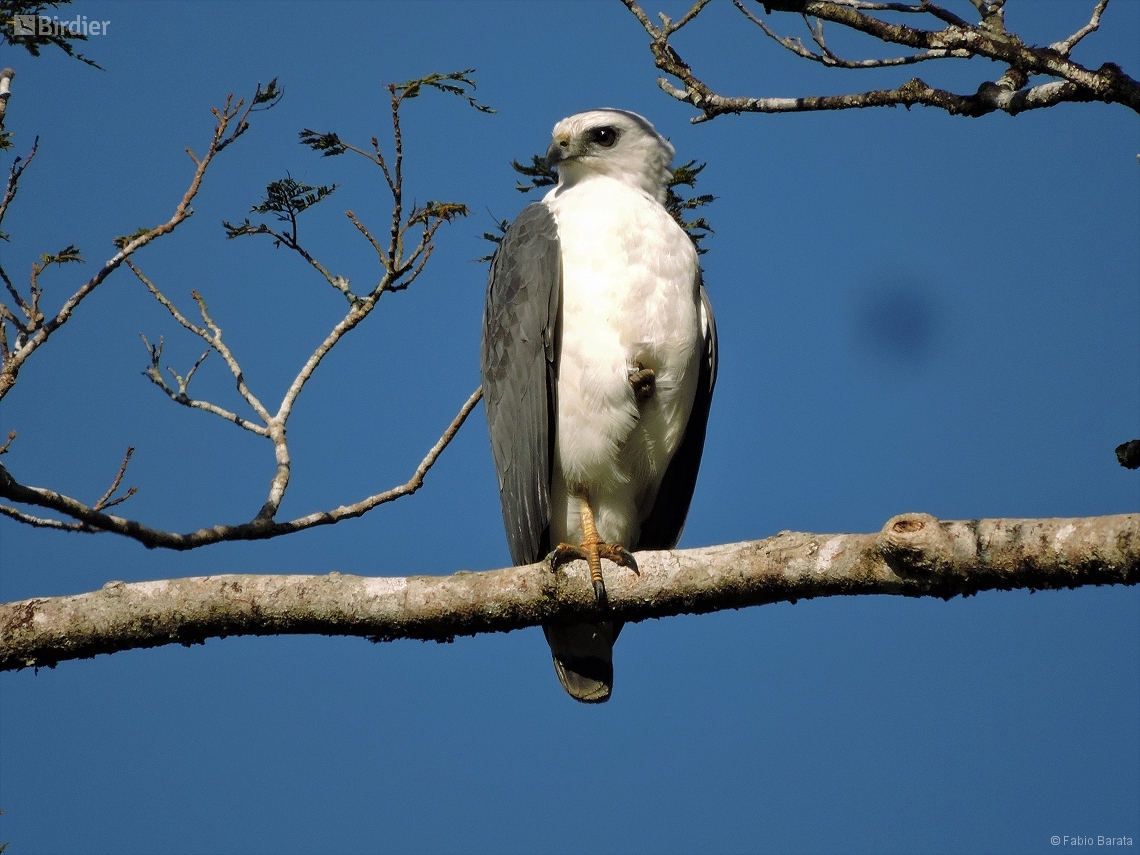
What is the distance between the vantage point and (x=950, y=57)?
3.28m

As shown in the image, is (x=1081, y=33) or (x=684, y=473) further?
(x=684, y=473)

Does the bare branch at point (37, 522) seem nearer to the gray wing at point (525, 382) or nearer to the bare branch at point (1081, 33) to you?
the gray wing at point (525, 382)

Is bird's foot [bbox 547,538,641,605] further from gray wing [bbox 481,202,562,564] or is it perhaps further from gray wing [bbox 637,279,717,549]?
gray wing [bbox 637,279,717,549]

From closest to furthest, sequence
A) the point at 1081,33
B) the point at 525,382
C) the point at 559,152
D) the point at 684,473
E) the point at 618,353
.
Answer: the point at 1081,33, the point at 618,353, the point at 525,382, the point at 684,473, the point at 559,152

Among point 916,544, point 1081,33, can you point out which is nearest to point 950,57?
point 1081,33

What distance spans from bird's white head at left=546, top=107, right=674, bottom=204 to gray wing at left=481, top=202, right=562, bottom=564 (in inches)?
25.3

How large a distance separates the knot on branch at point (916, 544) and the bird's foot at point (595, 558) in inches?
35.4

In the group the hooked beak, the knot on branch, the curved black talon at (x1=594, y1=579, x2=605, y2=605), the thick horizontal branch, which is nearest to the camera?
the knot on branch

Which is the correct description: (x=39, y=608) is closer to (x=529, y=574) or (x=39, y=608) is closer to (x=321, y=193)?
(x=529, y=574)

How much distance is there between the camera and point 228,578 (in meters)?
3.34

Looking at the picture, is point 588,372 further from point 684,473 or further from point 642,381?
point 684,473

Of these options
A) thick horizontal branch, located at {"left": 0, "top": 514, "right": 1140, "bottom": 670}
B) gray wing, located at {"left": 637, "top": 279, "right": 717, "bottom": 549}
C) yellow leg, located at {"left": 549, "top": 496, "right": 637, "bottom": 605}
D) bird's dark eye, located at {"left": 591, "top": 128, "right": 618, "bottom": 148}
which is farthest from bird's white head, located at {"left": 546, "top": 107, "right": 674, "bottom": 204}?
thick horizontal branch, located at {"left": 0, "top": 514, "right": 1140, "bottom": 670}

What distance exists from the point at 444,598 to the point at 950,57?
7.55 feet

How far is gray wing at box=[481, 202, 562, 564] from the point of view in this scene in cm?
460
